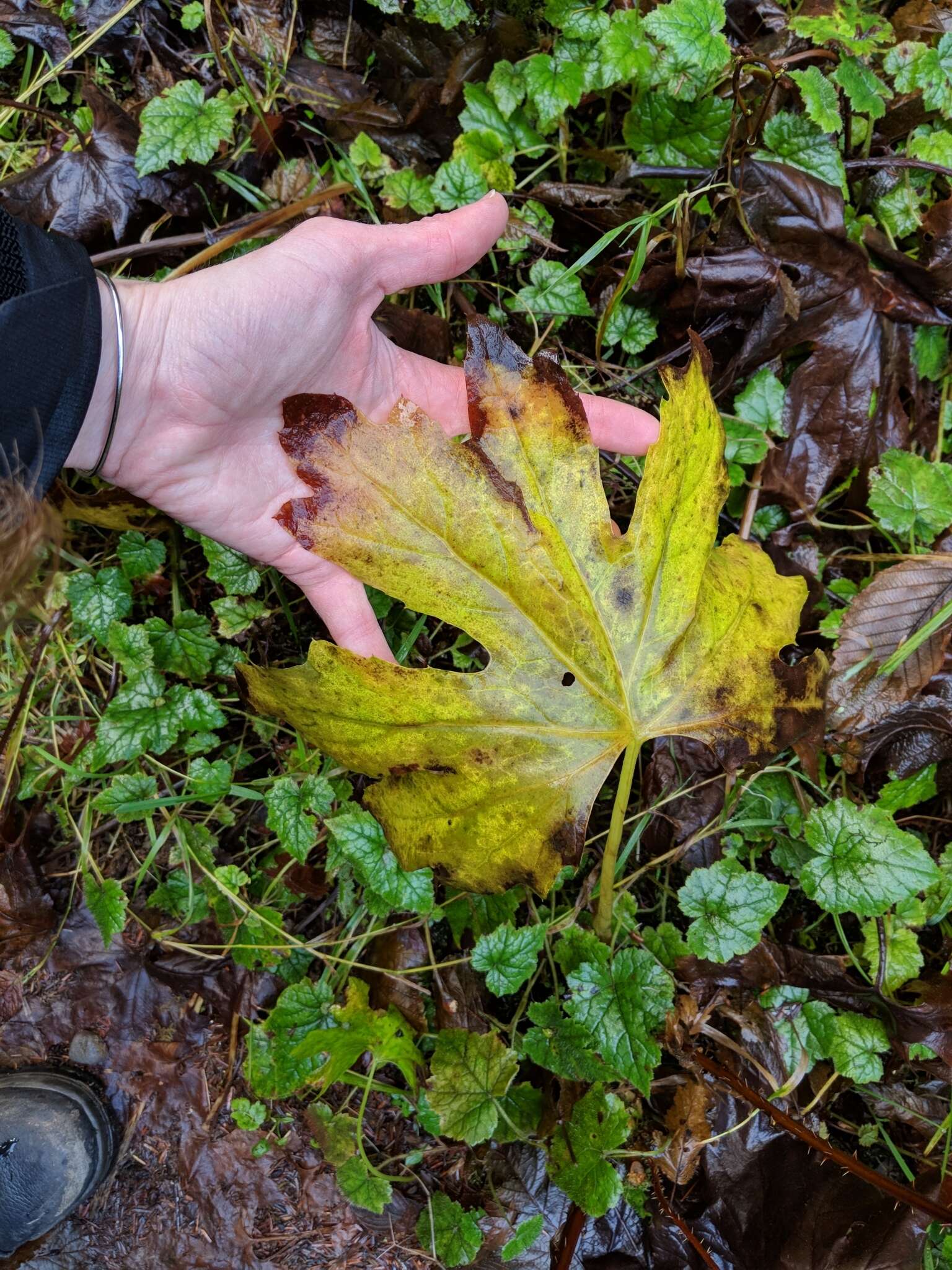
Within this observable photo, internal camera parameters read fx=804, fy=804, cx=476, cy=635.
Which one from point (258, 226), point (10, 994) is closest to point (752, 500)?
point (258, 226)

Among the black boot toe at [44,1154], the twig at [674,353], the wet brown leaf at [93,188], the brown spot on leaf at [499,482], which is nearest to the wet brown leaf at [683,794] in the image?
the brown spot on leaf at [499,482]

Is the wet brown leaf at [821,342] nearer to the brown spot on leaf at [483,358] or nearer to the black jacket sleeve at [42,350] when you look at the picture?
the brown spot on leaf at [483,358]

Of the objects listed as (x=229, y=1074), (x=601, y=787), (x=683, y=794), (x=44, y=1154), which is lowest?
(x=44, y=1154)

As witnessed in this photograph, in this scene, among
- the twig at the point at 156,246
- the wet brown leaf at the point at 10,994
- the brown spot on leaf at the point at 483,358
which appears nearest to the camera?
the brown spot on leaf at the point at 483,358

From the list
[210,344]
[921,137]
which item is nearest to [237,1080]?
[210,344]

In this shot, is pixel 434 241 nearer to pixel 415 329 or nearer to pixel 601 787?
pixel 415 329

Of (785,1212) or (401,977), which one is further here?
(401,977)
